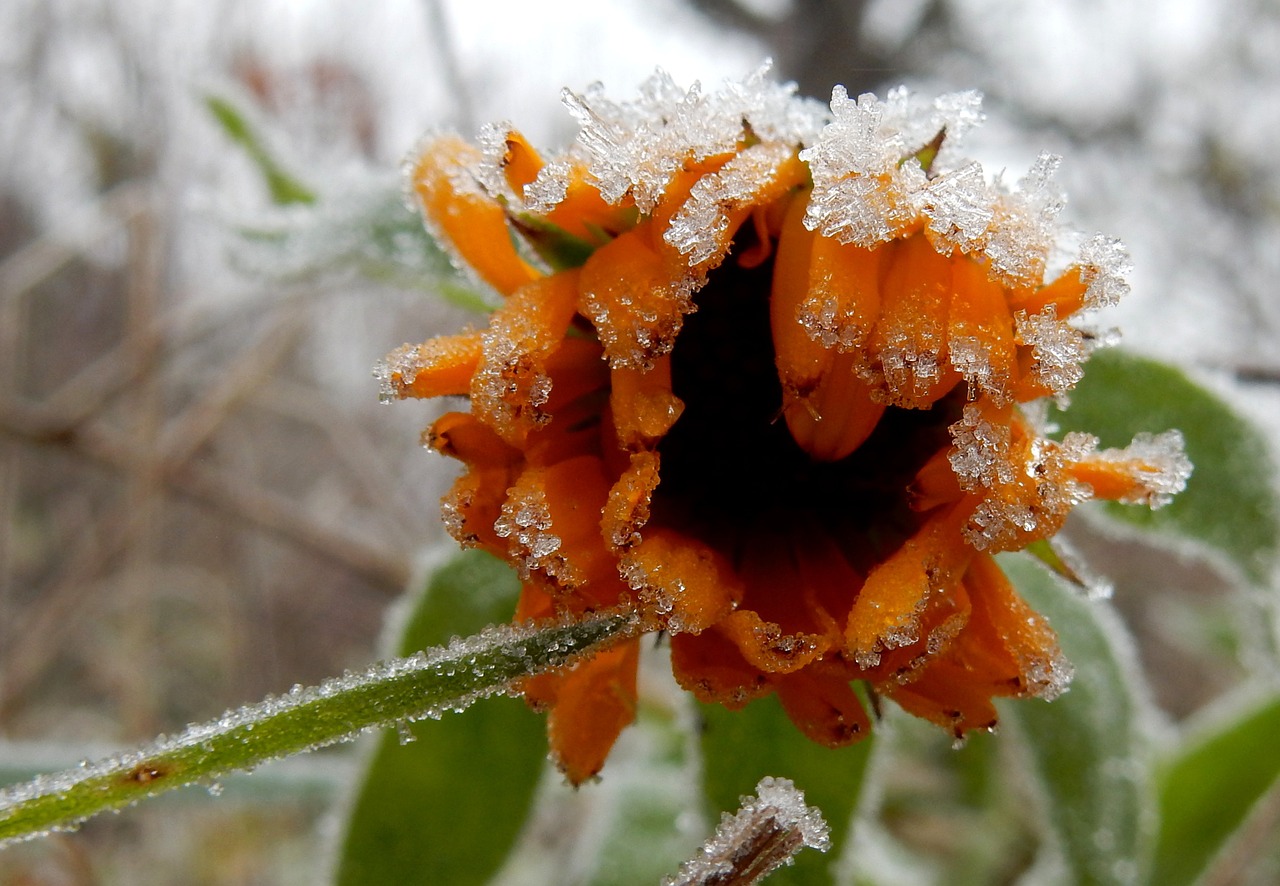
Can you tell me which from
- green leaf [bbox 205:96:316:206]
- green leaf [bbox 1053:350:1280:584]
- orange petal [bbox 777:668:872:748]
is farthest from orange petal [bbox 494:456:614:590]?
green leaf [bbox 205:96:316:206]

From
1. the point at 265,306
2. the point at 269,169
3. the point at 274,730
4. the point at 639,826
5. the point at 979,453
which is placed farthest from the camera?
the point at 265,306

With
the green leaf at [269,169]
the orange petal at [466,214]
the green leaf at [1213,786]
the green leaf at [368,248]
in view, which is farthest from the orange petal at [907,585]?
the green leaf at [269,169]

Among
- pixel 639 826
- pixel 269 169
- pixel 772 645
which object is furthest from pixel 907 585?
pixel 269 169

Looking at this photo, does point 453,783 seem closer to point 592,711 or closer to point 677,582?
point 592,711

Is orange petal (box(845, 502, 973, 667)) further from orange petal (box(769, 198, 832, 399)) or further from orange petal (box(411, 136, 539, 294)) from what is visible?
orange petal (box(411, 136, 539, 294))

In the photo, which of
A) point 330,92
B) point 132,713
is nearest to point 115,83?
point 330,92

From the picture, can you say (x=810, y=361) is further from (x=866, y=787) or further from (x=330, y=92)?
(x=330, y=92)
